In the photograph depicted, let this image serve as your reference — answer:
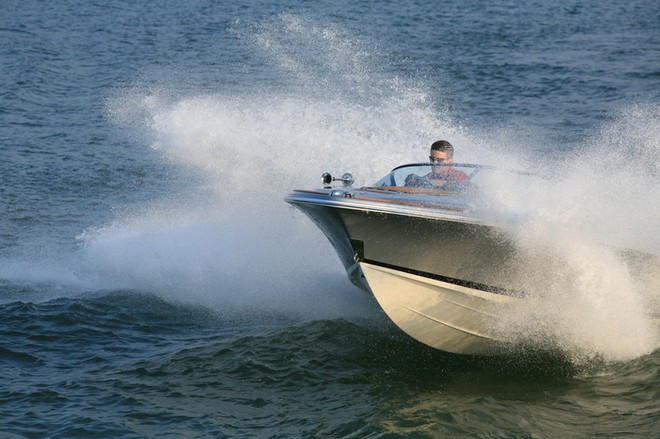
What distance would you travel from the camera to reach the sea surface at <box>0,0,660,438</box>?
24.6 ft

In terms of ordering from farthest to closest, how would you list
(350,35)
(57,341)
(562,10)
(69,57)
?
(562,10)
(350,35)
(69,57)
(57,341)

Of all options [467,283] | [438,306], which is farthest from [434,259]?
[438,306]

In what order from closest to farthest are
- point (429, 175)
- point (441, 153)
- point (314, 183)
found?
1. point (429, 175)
2. point (441, 153)
3. point (314, 183)

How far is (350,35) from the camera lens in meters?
28.1

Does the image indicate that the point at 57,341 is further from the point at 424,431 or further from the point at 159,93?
the point at 159,93

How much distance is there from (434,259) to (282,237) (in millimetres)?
4089

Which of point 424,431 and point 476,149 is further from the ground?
point 476,149

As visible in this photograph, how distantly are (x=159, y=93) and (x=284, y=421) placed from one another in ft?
52.2

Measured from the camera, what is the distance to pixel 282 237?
38.0 ft

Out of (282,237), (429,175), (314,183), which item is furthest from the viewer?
(314,183)

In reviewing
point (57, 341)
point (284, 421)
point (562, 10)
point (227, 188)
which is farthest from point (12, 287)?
point (562, 10)

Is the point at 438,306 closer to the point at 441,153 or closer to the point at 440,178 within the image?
the point at 440,178

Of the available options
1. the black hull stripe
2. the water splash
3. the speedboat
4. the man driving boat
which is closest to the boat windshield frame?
the man driving boat

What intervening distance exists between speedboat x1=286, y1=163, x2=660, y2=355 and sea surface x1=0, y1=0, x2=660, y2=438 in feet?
0.85
